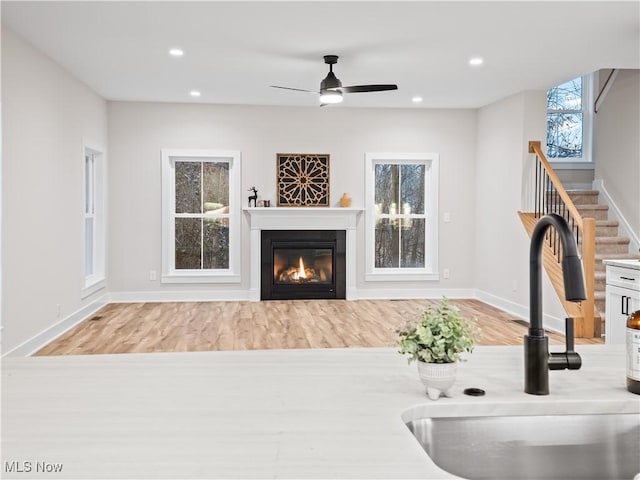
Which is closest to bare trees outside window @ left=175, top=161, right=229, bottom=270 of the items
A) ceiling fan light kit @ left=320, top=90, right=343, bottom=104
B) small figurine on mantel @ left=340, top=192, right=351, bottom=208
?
small figurine on mantel @ left=340, top=192, right=351, bottom=208

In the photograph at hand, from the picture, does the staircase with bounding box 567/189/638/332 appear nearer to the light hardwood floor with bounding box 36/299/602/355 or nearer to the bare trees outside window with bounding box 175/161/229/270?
the light hardwood floor with bounding box 36/299/602/355

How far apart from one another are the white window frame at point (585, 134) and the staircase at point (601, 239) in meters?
0.71

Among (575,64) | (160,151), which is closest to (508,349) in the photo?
(575,64)

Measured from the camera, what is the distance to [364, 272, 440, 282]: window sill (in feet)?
27.3

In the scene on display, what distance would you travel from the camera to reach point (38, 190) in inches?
205

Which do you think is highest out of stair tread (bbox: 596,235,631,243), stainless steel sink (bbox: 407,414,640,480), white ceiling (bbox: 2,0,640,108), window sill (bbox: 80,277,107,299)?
white ceiling (bbox: 2,0,640,108)

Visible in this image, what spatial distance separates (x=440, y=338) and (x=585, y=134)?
839 centimetres

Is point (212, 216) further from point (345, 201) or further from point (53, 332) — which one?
point (53, 332)

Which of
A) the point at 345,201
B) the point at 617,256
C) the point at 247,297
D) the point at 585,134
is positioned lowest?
the point at 247,297

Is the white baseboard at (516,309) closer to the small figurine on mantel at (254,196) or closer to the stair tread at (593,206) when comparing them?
the stair tread at (593,206)

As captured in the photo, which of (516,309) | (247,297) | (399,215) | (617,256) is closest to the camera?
(617,256)

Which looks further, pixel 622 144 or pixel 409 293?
pixel 409 293

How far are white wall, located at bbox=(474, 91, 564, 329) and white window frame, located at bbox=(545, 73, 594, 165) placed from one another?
1158 mm

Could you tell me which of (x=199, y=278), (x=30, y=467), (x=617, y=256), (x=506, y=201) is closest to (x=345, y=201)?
(x=506, y=201)
